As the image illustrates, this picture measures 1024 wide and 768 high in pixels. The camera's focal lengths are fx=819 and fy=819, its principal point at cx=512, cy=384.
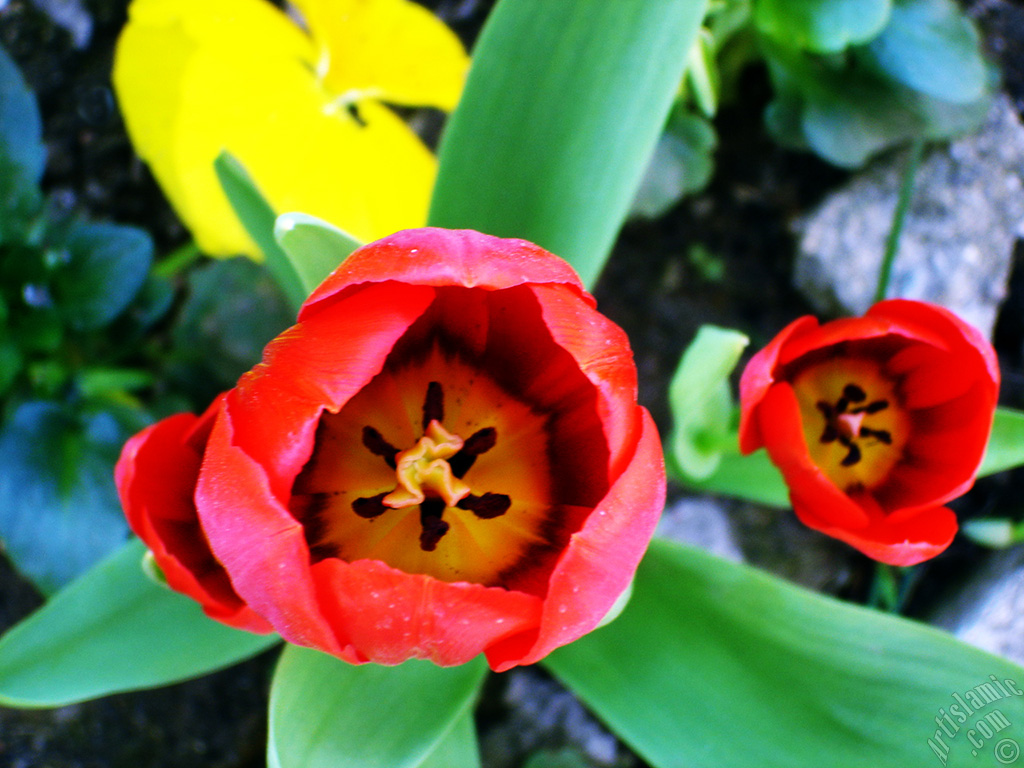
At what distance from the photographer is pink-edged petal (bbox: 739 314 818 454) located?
0.54 meters

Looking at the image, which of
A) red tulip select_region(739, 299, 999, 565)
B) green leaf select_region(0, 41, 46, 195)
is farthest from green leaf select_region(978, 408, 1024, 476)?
green leaf select_region(0, 41, 46, 195)

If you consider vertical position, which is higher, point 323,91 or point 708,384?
point 323,91

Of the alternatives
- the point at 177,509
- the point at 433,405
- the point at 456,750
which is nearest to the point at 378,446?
the point at 433,405

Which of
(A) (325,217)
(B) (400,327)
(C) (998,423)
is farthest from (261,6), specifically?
(C) (998,423)

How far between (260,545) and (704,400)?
0.37 meters

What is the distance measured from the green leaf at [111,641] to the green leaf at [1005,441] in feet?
1.94

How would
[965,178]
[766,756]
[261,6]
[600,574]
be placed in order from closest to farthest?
[600,574] → [766,756] → [261,6] → [965,178]

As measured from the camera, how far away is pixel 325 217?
2.56 feet

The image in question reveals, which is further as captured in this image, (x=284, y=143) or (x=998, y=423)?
(x=284, y=143)

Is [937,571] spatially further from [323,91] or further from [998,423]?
[323,91]

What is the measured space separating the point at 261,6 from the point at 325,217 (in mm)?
202

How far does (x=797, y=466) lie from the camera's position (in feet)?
1.77

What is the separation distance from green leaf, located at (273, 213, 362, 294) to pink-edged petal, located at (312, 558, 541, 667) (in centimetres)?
20

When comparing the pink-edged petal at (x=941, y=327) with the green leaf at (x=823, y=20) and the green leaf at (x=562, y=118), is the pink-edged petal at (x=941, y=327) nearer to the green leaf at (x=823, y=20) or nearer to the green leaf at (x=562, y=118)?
the green leaf at (x=562, y=118)
